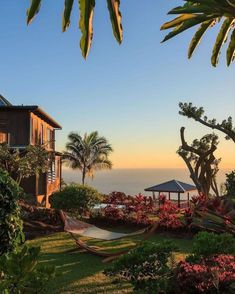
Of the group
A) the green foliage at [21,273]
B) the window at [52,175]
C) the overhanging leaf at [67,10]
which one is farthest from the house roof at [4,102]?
the green foliage at [21,273]

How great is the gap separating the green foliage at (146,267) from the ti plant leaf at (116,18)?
4.07 m

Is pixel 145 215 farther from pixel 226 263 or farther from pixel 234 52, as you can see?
pixel 226 263

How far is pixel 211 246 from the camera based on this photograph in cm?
702

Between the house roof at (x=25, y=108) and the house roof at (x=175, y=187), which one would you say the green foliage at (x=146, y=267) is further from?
the house roof at (x=25, y=108)

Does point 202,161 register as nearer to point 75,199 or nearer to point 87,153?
point 75,199

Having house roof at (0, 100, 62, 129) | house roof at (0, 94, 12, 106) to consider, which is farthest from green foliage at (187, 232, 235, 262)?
house roof at (0, 94, 12, 106)

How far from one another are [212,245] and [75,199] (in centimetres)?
1142

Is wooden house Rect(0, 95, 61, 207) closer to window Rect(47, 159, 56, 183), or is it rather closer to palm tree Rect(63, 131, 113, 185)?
window Rect(47, 159, 56, 183)

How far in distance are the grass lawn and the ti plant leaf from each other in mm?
4404

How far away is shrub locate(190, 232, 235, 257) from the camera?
704 centimetres

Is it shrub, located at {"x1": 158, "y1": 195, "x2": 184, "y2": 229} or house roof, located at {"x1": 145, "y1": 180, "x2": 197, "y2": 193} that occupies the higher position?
house roof, located at {"x1": 145, "y1": 180, "x2": 197, "y2": 193}

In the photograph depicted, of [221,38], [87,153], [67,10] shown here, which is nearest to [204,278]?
[67,10]

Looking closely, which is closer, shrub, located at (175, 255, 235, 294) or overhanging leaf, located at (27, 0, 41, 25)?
shrub, located at (175, 255, 235, 294)

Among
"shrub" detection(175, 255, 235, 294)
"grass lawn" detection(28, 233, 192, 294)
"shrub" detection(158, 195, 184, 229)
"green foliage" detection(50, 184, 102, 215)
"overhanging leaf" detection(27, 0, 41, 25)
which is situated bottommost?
"grass lawn" detection(28, 233, 192, 294)
